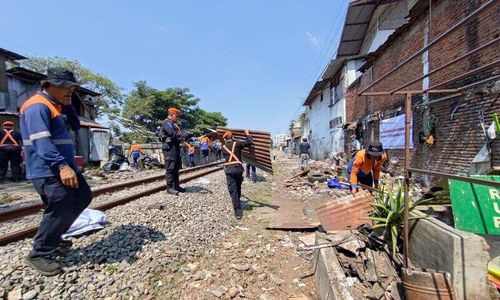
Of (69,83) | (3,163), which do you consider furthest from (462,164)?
(3,163)

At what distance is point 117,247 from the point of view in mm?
3645

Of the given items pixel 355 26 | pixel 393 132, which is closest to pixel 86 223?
pixel 393 132

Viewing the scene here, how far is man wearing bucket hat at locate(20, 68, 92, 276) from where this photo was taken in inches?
111

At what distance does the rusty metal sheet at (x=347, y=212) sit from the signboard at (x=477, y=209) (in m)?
1.20

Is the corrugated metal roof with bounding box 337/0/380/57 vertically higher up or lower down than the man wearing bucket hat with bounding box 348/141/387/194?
higher up

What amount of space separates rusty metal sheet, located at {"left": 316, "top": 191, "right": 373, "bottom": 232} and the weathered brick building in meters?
3.00

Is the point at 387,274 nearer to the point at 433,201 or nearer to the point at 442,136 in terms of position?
the point at 433,201

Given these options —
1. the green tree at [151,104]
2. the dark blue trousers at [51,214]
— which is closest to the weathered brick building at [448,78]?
the dark blue trousers at [51,214]

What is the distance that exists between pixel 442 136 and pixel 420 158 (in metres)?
1.38

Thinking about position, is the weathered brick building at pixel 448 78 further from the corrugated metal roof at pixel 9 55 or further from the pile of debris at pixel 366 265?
the corrugated metal roof at pixel 9 55

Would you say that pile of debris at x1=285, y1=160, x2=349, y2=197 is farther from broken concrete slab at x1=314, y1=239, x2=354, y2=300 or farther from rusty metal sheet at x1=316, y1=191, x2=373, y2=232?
broken concrete slab at x1=314, y1=239, x2=354, y2=300

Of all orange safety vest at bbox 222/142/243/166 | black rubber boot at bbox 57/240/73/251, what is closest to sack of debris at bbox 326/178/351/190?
orange safety vest at bbox 222/142/243/166

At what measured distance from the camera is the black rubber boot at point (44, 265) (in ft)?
9.34

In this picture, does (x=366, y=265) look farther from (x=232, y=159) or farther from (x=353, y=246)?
(x=232, y=159)
